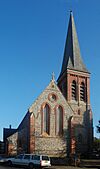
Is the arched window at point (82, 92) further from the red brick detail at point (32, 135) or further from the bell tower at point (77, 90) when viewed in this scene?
the red brick detail at point (32, 135)

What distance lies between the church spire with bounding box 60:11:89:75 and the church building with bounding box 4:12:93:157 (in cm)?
22

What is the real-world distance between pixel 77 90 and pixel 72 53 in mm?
7350

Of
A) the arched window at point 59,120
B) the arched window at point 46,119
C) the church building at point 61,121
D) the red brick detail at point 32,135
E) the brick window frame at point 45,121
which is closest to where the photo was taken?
the red brick detail at point 32,135

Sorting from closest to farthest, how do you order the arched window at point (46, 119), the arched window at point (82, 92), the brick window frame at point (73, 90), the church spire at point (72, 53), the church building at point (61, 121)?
the church building at point (61, 121)
the arched window at point (46, 119)
the brick window frame at point (73, 90)
the arched window at point (82, 92)
the church spire at point (72, 53)

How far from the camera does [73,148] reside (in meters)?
45.7

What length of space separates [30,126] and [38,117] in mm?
2152

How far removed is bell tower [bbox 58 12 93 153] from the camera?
47.7 metres

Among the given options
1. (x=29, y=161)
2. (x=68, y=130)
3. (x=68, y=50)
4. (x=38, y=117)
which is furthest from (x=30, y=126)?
(x=68, y=50)

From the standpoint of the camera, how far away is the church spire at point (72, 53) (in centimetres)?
5260

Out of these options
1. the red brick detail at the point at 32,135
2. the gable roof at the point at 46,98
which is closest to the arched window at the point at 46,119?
the gable roof at the point at 46,98

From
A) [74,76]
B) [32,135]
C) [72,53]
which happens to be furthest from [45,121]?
[72,53]

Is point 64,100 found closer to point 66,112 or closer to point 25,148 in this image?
point 66,112

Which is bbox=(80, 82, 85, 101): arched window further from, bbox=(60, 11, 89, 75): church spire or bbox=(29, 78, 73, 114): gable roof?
bbox=(29, 78, 73, 114): gable roof

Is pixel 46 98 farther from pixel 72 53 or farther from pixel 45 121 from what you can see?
pixel 72 53
